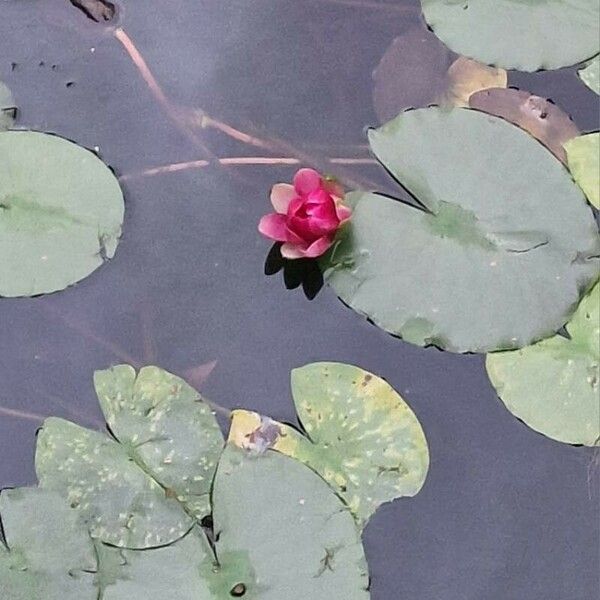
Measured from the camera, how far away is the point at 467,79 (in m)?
1.13

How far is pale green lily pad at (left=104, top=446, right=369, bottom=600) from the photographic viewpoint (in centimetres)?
88

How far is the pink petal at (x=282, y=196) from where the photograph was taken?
101 centimetres

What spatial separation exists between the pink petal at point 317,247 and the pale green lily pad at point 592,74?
16.7 inches

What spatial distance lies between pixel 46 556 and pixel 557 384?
22.4 inches

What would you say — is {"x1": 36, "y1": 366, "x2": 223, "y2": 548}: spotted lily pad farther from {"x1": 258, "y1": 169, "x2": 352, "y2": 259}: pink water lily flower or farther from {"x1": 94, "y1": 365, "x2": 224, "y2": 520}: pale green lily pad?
{"x1": 258, "y1": 169, "x2": 352, "y2": 259}: pink water lily flower

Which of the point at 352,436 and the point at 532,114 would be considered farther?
the point at 532,114

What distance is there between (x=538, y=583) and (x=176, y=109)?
0.71m

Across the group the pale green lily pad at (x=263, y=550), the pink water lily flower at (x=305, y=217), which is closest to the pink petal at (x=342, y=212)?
the pink water lily flower at (x=305, y=217)

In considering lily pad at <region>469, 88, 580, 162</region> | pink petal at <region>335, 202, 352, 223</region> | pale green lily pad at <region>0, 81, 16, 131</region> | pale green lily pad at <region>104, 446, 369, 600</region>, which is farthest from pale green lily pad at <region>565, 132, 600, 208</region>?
pale green lily pad at <region>0, 81, 16, 131</region>

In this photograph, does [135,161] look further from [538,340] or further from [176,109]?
[538,340]

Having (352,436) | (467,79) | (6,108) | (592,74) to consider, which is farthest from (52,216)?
(592,74)

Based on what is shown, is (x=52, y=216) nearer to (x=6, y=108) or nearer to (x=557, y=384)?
(x=6, y=108)

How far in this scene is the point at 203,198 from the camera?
3.53 ft

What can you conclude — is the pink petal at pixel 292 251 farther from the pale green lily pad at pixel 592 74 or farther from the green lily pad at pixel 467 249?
the pale green lily pad at pixel 592 74
